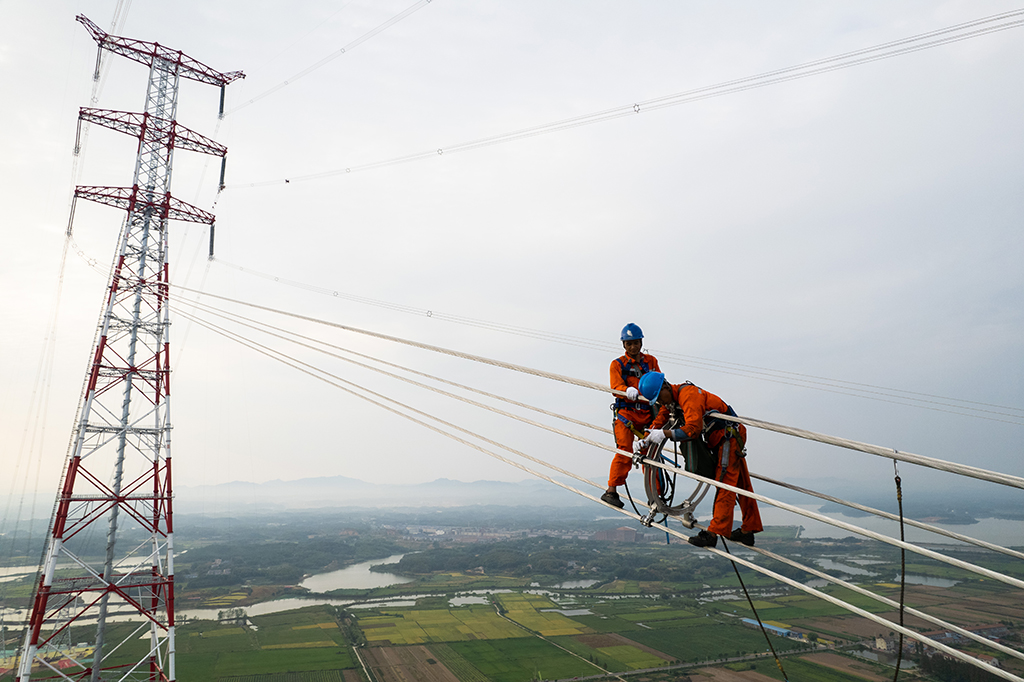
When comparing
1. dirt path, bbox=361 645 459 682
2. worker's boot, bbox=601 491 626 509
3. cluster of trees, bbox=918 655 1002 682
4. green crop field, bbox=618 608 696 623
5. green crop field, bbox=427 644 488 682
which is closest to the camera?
worker's boot, bbox=601 491 626 509

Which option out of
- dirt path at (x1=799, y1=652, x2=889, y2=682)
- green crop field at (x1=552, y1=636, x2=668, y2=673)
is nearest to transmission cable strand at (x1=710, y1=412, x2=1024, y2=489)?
green crop field at (x1=552, y1=636, x2=668, y2=673)

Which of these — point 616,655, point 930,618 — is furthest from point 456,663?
point 930,618

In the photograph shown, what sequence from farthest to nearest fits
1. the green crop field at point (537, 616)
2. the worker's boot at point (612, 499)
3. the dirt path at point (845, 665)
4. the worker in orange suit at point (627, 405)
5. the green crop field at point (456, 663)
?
the green crop field at point (537, 616) → the green crop field at point (456, 663) → the dirt path at point (845, 665) → the worker's boot at point (612, 499) → the worker in orange suit at point (627, 405)

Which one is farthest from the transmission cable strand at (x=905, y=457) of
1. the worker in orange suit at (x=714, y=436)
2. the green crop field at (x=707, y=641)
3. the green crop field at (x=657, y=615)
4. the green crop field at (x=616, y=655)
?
the green crop field at (x=657, y=615)

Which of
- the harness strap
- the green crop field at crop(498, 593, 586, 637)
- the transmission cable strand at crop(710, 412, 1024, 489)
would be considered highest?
the transmission cable strand at crop(710, 412, 1024, 489)

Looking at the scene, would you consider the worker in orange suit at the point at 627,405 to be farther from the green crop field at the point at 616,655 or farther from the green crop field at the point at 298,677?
the green crop field at the point at 298,677

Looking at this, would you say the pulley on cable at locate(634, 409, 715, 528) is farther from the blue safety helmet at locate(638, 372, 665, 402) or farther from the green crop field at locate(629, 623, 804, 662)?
the green crop field at locate(629, 623, 804, 662)
